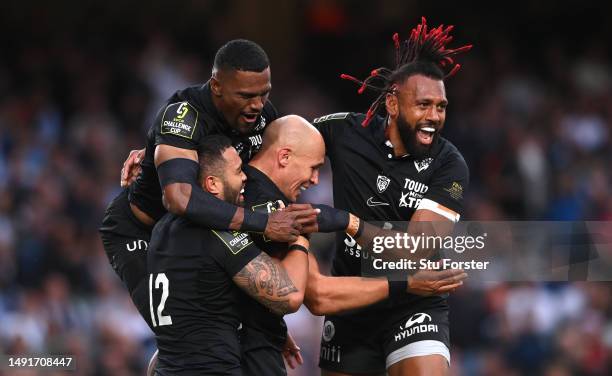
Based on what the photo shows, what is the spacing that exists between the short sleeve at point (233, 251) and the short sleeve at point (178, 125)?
2.01 feet

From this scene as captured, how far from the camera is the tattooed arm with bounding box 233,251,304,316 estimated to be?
5371 millimetres

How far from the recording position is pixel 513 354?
10.9 metres

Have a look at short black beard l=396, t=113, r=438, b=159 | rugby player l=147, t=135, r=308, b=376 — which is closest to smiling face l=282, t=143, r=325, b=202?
rugby player l=147, t=135, r=308, b=376

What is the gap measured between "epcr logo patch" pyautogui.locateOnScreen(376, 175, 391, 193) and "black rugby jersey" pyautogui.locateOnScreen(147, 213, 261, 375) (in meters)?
1.31

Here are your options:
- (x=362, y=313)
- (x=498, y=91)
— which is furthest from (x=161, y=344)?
(x=498, y=91)

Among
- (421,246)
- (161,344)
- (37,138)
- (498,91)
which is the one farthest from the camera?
(498,91)

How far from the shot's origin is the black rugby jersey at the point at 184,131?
5.88 metres

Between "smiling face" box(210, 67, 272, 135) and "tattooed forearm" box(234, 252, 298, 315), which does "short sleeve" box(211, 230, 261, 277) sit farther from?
"smiling face" box(210, 67, 272, 135)

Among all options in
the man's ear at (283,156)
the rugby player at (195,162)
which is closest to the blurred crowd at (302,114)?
the rugby player at (195,162)

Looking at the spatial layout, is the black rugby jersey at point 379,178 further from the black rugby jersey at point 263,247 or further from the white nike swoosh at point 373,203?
the black rugby jersey at point 263,247

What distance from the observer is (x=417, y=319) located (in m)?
6.41

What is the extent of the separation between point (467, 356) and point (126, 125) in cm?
485

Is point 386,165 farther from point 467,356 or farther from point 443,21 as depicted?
point 443,21

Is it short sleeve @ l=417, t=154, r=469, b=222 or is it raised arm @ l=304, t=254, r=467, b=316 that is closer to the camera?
raised arm @ l=304, t=254, r=467, b=316
